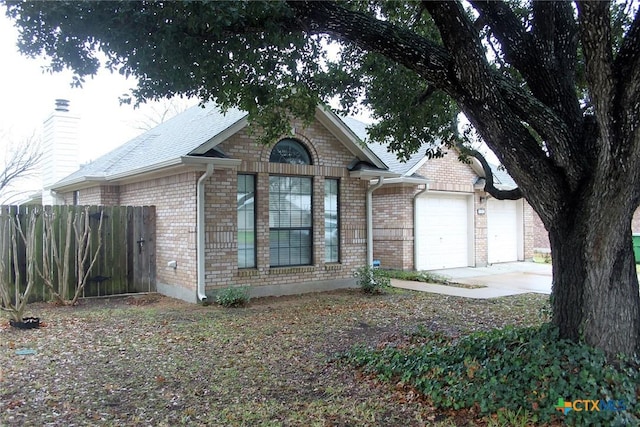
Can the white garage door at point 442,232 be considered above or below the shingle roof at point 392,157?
below

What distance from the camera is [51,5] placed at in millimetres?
4777

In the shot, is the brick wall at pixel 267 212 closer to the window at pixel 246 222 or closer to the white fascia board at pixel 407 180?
the window at pixel 246 222

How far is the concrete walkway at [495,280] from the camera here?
1164cm

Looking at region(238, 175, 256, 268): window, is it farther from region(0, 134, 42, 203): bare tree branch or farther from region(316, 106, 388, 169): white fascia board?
region(0, 134, 42, 203): bare tree branch

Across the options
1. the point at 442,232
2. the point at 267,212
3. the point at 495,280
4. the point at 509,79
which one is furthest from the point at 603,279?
the point at 442,232

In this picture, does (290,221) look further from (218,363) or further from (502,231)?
(502,231)

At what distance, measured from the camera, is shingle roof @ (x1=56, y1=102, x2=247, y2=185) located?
10.3 m

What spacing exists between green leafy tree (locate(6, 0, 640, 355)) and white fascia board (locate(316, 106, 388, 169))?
4617mm

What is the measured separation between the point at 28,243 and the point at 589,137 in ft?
29.9

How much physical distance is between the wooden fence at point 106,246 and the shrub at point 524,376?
771 centimetres

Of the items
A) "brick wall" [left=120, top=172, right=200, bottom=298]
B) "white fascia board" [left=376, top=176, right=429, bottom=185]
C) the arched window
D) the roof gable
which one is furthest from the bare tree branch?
the arched window

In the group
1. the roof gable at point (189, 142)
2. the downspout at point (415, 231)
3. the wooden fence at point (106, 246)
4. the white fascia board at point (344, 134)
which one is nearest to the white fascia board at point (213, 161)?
the roof gable at point (189, 142)

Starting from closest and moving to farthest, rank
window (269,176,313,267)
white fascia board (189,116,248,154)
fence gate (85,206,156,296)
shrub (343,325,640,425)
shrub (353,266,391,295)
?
shrub (343,325,640,425)
white fascia board (189,116,248,154)
window (269,176,313,267)
fence gate (85,206,156,296)
shrub (353,266,391,295)

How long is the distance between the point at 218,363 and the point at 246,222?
4.82 m
